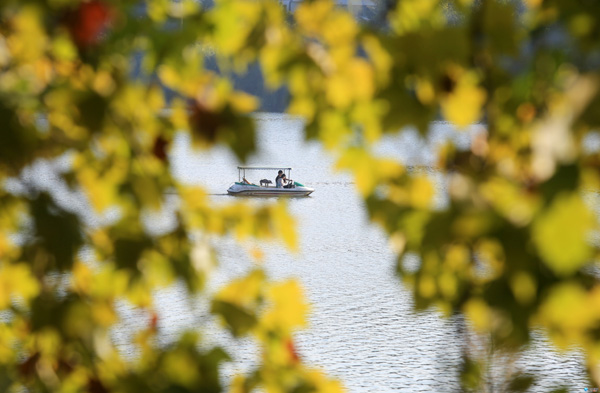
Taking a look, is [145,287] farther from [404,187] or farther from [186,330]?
[404,187]

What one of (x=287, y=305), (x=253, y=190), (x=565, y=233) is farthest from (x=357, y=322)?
(x=565, y=233)

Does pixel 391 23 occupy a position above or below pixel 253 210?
above

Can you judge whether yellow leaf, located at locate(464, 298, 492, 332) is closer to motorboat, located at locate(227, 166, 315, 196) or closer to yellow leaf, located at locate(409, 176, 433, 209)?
yellow leaf, located at locate(409, 176, 433, 209)

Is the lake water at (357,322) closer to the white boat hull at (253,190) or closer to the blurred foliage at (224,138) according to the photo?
the white boat hull at (253,190)

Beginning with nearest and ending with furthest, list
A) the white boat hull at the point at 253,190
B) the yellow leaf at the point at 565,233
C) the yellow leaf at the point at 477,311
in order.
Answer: the yellow leaf at the point at 565,233 < the yellow leaf at the point at 477,311 < the white boat hull at the point at 253,190

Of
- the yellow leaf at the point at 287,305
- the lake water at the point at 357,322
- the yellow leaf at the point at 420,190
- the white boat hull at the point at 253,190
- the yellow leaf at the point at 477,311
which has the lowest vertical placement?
the lake water at the point at 357,322

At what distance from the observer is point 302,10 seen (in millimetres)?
680

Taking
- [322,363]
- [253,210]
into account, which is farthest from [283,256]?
[253,210]

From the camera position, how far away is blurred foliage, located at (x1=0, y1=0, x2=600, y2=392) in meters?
0.54

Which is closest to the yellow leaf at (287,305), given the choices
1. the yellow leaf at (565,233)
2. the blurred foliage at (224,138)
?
the blurred foliage at (224,138)

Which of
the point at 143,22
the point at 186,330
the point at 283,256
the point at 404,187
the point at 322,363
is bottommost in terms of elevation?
the point at 322,363

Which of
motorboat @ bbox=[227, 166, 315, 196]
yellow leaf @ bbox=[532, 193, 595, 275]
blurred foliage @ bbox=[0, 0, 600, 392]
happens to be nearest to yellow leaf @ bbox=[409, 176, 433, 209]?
blurred foliage @ bbox=[0, 0, 600, 392]

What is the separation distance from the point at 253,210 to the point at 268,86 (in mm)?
114

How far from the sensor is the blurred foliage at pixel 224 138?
1.77 ft
